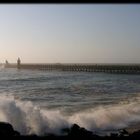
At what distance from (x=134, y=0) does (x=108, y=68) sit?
5014 centimetres

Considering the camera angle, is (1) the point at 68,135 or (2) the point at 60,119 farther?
(2) the point at 60,119

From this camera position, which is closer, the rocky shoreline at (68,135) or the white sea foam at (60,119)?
the rocky shoreline at (68,135)

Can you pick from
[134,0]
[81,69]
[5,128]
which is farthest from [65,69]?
[134,0]

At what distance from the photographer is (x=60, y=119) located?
11594 mm

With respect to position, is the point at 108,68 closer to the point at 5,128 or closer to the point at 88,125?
the point at 88,125

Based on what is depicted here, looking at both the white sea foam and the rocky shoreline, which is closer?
the rocky shoreline

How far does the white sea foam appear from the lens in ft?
34.5

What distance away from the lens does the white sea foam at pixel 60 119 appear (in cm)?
1052

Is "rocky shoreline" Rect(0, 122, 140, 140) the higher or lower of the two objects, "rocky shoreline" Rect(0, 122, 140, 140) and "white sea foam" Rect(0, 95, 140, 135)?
the higher

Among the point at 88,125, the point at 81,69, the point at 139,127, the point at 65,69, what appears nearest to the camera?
the point at 139,127

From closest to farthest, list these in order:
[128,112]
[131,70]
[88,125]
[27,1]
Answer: [27,1] < [88,125] < [128,112] < [131,70]

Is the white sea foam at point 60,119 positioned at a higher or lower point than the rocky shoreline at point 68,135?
lower

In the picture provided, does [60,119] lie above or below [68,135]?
below

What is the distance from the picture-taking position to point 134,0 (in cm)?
175
